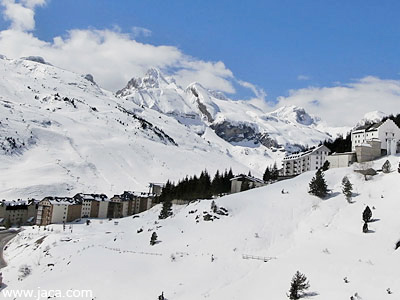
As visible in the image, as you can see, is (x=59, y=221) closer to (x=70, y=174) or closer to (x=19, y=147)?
(x=70, y=174)

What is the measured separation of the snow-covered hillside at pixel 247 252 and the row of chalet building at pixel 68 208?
2803 cm

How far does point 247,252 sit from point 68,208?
6804 centimetres

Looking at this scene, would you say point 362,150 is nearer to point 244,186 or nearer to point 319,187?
point 319,187

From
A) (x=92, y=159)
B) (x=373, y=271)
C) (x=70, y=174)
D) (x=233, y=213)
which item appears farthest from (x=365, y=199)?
(x=92, y=159)

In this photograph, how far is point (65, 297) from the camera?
42.2 meters

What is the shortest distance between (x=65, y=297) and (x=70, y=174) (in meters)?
136

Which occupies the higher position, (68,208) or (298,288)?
(68,208)

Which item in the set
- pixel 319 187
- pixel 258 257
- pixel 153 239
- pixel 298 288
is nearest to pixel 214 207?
pixel 153 239

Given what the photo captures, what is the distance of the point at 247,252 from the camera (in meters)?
49.1

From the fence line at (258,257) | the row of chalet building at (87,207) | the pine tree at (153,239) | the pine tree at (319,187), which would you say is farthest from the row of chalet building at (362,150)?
the row of chalet building at (87,207)

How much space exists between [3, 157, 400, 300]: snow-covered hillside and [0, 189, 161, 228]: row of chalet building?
1103 inches

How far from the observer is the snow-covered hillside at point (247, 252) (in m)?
38.1

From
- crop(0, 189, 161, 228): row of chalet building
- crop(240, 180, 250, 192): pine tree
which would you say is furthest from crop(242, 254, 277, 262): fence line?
crop(0, 189, 161, 228): row of chalet building

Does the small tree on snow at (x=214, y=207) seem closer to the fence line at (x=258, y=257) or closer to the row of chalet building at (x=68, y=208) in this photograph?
the fence line at (x=258, y=257)
